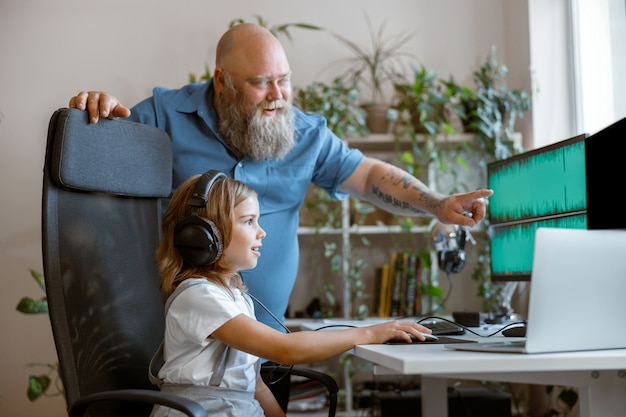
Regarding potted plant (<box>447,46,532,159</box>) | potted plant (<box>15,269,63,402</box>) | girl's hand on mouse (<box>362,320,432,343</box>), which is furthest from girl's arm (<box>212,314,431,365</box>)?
potted plant (<box>447,46,532,159</box>)

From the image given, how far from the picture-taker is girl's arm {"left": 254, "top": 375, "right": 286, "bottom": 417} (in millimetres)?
1731

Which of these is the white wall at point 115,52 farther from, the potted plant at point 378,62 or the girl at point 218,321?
the girl at point 218,321

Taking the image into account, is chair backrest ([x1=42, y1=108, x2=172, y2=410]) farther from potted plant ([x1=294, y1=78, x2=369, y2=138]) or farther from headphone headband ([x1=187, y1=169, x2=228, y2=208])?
potted plant ([x1=294, y1=78, x2=369, y2=138])

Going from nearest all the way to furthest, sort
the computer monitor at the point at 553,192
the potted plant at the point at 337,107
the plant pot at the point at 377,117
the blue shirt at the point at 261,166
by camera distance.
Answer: the computer monitor at the point at 553,192, the blue shirt at the point at 261,166, the potted plant at the point at 337,107, the plant pot at the point at 377,117

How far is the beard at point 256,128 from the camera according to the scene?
2221 mm

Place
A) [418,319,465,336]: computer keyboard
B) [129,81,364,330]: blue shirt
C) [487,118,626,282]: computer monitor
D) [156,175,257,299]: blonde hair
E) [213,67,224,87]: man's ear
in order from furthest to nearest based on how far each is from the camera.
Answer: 1. [213,67,224,87]: man's ear
2. [129,81,364,330]: blue shirt
3. [418,319,465,336]: computer keyboard
4. [156,175,257,299]: blonde hair
5. [487,118,626,282]: computer monitor

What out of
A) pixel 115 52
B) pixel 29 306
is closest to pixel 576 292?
pixel 29 306

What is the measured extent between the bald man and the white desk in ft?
2.68

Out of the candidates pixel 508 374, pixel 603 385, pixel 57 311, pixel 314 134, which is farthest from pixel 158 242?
pixel 603 385

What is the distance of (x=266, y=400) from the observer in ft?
5.69

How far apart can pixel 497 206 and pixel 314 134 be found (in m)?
0.62

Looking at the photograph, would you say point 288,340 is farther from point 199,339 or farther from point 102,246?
point 102,246

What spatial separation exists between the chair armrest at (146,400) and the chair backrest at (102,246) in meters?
0.05

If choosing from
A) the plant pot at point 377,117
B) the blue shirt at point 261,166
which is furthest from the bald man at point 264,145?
the plant pot at point 377,117
